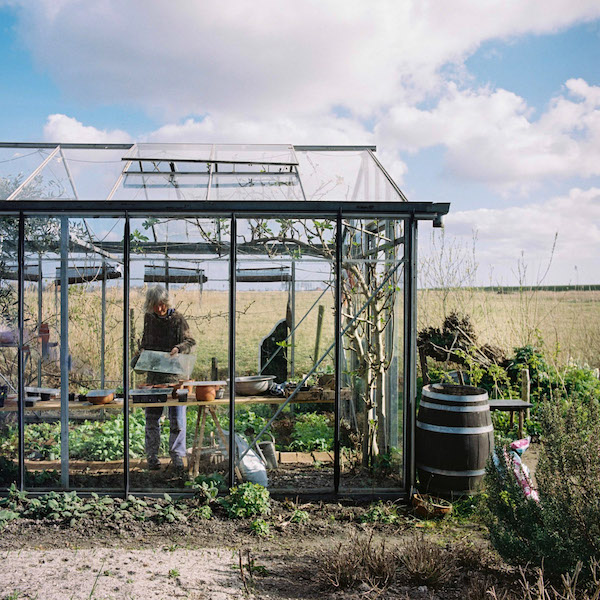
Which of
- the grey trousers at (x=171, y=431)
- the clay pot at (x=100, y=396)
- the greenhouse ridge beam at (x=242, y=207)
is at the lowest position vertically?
the grey trousers at (x=171, y=431)

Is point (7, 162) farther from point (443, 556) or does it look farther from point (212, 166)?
point (443, 556)

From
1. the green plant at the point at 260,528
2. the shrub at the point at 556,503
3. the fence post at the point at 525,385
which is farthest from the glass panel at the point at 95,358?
the fence post at the point at 525,385

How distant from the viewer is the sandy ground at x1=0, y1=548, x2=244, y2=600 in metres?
3.33

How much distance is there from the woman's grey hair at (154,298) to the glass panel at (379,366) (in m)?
1.63

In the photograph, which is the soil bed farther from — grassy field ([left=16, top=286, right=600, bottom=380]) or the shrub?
grassy field ([left=16, top=286, right=600, bottom=380])

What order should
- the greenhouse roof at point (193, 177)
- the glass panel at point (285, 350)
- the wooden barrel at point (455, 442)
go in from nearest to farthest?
the wooden barrel at point (455, 442)
the greenhouse roof at point (193, 177)
the glass panel at point (285, 350)

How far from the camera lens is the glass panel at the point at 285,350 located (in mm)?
5277

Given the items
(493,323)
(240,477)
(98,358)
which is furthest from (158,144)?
(493,323)

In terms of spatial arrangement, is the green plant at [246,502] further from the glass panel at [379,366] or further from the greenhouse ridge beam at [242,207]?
the greenhouse ridge beam at [242,207]

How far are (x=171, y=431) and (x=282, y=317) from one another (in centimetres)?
201

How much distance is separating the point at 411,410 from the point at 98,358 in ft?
9.60

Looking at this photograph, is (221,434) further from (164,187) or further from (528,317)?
(528,317)

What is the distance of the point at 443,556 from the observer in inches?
138

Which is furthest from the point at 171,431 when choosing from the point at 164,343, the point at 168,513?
the point at 168,513
